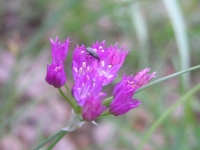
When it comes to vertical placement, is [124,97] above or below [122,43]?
above

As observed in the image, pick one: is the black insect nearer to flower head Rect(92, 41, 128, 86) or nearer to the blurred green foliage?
flower head Rect(92, 41, 128, 86)

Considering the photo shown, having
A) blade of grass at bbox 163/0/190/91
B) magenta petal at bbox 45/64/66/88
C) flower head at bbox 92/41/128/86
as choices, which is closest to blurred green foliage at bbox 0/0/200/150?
blade of grass at bbox 163/0/190/91

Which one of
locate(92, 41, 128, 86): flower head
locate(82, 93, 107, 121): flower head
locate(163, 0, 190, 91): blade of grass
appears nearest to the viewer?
locate(82, 93, 107, 121): flower head

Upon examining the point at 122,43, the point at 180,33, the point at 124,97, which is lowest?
the point at 122,43

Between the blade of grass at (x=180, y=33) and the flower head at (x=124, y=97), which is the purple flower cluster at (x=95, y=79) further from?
the blade of grass at (x=180, y=33)

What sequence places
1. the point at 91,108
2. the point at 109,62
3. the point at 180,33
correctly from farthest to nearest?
the point at 180,33 → the point at 109,62 → the point at 91,108

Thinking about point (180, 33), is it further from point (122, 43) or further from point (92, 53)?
point (122, 43)

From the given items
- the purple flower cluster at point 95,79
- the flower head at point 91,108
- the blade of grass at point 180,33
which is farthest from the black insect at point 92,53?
the blade of grass at point 180,33

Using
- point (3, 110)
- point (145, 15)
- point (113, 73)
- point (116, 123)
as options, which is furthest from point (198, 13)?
point (113, 73)

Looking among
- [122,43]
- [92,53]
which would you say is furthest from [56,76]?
[122,43]

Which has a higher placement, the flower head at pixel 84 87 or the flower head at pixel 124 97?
the flower head at pixel 84 87
